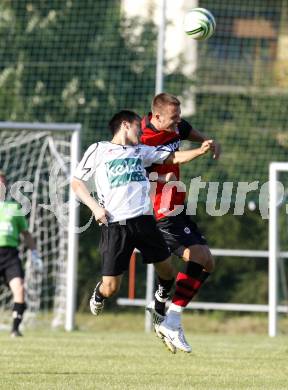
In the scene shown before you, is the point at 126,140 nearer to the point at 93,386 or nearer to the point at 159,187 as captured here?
the point at 159,187

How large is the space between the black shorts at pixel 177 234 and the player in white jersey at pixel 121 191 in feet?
2.16

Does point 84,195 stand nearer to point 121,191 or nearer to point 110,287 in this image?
point 121,191

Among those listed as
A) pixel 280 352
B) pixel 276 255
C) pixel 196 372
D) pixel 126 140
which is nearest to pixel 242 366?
pixel 196 372

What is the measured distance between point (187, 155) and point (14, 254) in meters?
5.01

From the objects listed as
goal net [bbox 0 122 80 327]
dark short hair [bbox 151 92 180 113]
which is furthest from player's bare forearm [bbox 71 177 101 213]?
goal net [bbox 0 122 80 327]

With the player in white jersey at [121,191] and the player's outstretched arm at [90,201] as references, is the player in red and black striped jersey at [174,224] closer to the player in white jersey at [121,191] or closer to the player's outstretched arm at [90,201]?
the player in white jersey at [121,191]

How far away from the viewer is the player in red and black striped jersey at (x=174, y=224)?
8.66 m

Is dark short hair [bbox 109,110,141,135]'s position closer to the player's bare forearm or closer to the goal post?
the player's bare forearm

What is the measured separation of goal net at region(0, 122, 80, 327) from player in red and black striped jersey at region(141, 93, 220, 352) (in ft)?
17.9

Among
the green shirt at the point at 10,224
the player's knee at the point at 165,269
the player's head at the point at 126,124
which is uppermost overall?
the player's head at the point at 126,124

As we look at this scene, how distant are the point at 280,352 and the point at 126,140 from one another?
3281mm

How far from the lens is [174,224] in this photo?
350 inches

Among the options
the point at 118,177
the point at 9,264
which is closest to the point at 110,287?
the point at 118,177

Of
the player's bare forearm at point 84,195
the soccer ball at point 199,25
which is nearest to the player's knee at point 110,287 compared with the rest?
the player's bare forearm at point 84,195
